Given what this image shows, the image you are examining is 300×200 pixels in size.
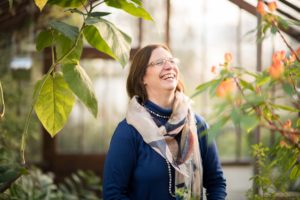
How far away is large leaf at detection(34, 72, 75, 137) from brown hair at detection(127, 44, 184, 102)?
352 mm

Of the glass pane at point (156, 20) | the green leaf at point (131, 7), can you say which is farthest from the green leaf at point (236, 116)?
the glass pane at point (156, 20)

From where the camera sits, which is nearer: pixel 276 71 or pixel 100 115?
pixel 276 71

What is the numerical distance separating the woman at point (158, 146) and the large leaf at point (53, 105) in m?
0.24

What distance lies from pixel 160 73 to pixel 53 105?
1.46 feet

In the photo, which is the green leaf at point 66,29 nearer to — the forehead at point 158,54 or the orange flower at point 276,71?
the forehead at point 158,54

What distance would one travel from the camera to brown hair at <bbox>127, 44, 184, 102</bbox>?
2.11m

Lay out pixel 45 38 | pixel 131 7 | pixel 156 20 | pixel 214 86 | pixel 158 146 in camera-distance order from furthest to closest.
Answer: pixel 156 20, pixel 158 146, pixel 45 38, pixel 131 7, pixel 214 86

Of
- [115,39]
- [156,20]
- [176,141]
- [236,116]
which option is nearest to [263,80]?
[236,116]

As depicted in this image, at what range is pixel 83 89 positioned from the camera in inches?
67.9

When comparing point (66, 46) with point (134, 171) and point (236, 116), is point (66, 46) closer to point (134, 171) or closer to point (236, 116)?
point (134, 171)

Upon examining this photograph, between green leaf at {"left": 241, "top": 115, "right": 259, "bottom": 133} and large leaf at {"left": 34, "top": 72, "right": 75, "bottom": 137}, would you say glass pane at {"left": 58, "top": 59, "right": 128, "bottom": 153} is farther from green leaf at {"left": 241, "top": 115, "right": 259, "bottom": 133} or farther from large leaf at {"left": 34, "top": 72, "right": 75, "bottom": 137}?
green leaf at {"left": 241, "top": 115, "right": 259, "bottom": 133}

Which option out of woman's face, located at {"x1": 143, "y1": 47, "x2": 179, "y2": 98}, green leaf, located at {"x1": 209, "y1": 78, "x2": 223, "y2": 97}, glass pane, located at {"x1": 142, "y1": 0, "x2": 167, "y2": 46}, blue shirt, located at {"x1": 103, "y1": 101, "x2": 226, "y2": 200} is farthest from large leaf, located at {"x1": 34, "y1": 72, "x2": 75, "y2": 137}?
glass pane, located at {"x1": 142, "y1": 0, "x2": 167, "y2": 46}

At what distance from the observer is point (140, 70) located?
2119 mm

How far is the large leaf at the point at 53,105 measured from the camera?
6.17ft
